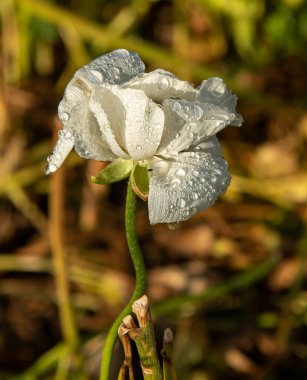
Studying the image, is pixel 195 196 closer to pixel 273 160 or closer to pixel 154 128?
pixel 154 128

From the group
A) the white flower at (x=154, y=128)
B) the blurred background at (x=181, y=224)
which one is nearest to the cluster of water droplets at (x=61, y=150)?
the white flower at (x=154, y=128)

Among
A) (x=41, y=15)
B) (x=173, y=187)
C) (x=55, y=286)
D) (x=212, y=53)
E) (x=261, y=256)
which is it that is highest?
(x=173, y=187)

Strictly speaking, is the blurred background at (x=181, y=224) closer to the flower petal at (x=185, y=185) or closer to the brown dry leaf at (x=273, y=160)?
the brown dry leaf at (x=273, y=160)

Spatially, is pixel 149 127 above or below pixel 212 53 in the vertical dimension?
above

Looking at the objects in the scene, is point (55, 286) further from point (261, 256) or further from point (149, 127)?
point (149, 127)

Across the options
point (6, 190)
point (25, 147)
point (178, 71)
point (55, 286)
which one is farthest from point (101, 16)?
point (55, 286)

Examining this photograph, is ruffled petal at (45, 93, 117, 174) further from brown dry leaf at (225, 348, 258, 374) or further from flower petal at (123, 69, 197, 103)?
brown dry leaf at (225, 348, 258, 374)
